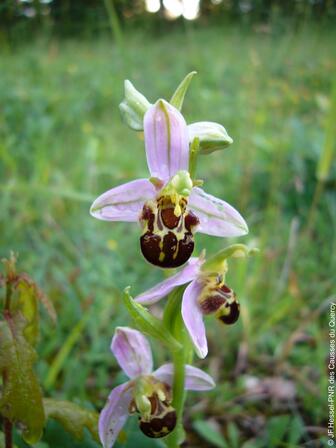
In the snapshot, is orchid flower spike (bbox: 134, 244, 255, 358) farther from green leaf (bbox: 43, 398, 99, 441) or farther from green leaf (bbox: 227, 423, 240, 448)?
green leaf (bbox: 227, 423, 240, 448)

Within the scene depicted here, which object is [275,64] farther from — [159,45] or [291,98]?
[159,45]

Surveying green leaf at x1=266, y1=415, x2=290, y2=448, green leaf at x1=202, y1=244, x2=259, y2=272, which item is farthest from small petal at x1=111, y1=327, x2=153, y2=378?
green leaf at x1=266, y1=415, x2=290, y2=448

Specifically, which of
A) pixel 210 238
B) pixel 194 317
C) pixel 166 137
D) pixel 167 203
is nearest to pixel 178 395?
pixel 194 317

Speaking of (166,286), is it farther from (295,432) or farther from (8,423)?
(295,432)

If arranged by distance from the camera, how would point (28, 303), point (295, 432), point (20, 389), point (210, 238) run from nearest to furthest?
point (20, 389) → point (28, 303) → point (295, 432) → point (210, 238)

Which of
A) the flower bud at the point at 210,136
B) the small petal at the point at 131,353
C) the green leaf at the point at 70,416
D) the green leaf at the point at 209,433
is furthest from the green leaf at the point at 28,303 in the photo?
the green leaf at the point at 209,433

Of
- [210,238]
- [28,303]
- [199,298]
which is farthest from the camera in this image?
[210,238]
